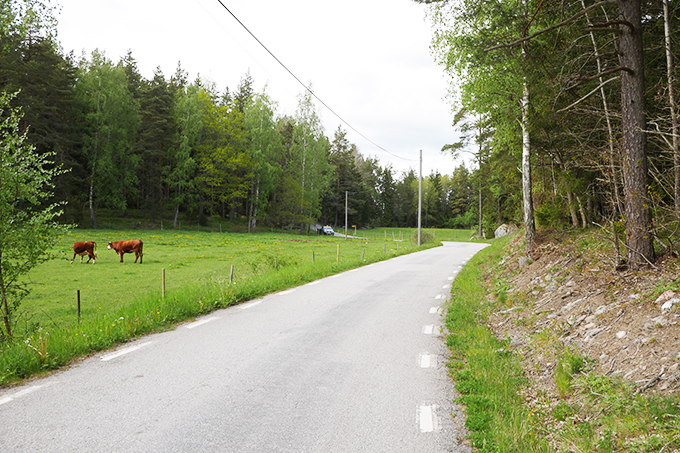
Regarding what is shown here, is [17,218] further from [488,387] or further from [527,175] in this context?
[527,175]

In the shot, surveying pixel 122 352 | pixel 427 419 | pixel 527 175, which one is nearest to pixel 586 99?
pixel 527 175

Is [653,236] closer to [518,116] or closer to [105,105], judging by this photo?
[518,116]

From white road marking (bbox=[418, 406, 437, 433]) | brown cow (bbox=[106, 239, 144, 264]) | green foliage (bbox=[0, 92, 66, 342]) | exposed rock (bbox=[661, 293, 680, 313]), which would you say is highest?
green foliage (bbox=[0, 92, 66, 342])

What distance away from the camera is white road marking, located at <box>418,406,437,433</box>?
3596 millimetres

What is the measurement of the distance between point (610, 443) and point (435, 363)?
2477mm

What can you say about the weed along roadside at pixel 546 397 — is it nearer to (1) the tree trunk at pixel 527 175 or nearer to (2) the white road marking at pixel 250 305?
(2) the white road marking at pixel 250 305

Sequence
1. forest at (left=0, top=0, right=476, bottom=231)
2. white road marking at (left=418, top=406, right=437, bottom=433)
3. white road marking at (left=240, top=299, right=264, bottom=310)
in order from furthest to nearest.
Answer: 1. forest at (left=0, top=0, right=476, bottom=231)
2. white road marking at (left=240, top=299, right=264, bottom=310)
3. white road marking at (left=418, top=406, right=437, bottom=433)

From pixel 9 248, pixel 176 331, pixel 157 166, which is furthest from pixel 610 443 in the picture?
pixel 157 166

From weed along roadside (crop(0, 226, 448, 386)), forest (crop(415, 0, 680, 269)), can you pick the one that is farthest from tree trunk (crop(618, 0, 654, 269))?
weed along roadside (crop(0, 226, 448, 386))

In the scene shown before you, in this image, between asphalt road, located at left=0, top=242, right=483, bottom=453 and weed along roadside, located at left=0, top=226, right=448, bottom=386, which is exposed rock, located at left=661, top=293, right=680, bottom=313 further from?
weed along roadside, located at left=0, top=226, right=448, bottom=386

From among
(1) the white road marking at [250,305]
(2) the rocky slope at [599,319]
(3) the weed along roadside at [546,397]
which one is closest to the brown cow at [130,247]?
(1) the white road marking at [250,305]

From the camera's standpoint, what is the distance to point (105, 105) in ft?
134

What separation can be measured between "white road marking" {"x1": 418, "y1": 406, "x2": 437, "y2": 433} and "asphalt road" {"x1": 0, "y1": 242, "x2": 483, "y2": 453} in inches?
0.7

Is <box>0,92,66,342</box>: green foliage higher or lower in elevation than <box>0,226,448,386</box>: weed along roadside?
higher
